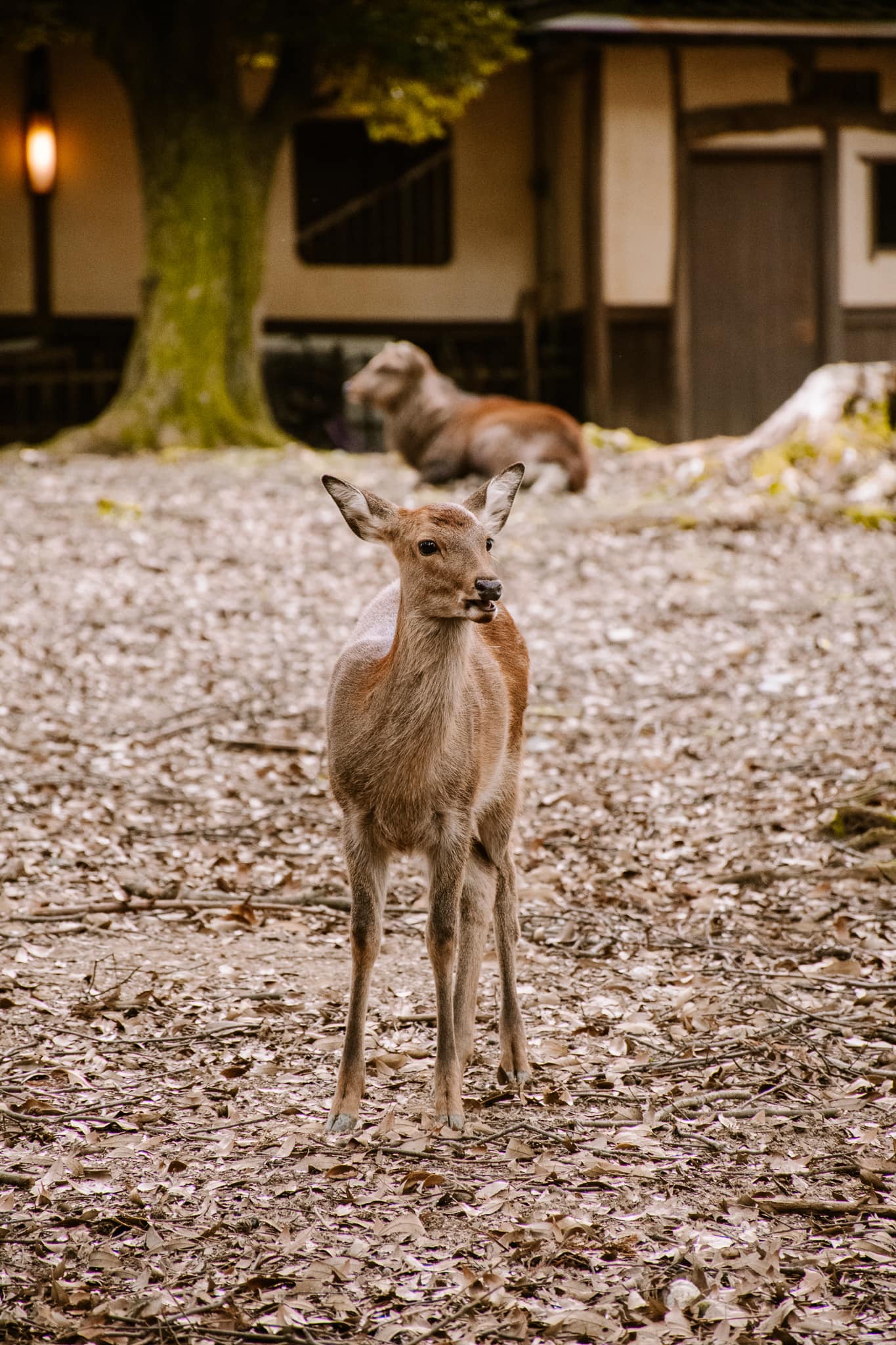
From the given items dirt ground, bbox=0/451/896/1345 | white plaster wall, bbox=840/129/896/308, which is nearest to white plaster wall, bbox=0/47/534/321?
white plaster wall, bbox=840/129/896/308

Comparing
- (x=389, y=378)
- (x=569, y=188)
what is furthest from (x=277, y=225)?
(x=389, y=378)

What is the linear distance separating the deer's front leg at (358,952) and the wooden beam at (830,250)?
14.2m

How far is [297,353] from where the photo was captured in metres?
16.9

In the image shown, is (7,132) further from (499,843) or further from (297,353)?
(499,843)

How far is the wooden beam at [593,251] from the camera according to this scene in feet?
52.5

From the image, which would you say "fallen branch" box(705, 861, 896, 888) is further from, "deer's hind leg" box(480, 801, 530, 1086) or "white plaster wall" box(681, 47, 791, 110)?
"white plaster wall" box(681, 47, 791, 110)

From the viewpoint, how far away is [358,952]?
13.2 feet

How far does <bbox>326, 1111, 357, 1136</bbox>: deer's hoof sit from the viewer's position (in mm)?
3948

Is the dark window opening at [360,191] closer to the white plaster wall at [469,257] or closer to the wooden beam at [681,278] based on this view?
the white plaster wall at [469,257]

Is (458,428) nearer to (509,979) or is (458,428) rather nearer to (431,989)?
(431,989)

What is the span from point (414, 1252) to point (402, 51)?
12.2 m

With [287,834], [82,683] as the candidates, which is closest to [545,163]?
[82,683]

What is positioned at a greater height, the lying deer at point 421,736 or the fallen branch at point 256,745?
the lying deer at point 421,736

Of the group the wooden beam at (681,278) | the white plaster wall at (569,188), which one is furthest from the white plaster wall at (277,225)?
the wooden beam at (681,278)
